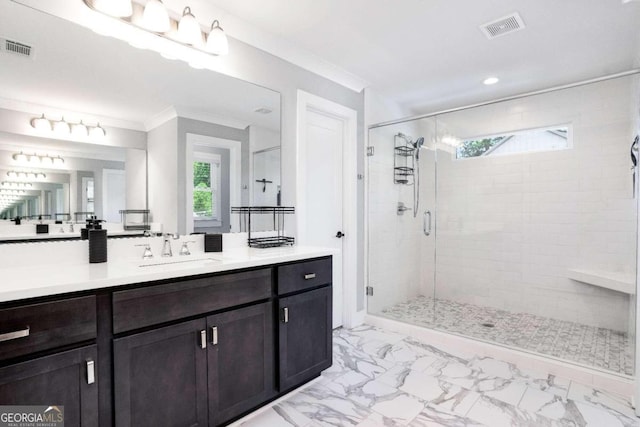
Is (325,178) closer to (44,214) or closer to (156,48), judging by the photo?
(156,48)

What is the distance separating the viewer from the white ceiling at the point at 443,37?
7.04ft

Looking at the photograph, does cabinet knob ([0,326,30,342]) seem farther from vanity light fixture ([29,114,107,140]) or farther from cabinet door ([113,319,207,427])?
vanity light fixture ([29,114,107,140])

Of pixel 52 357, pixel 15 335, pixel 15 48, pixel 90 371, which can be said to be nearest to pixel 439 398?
pixel 90 371

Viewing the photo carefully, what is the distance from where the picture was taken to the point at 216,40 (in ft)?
6.66

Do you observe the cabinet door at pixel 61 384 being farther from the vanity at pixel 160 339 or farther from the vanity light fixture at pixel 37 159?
the vanity light fixture at pixel 37 159

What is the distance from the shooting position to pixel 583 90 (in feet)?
10.0

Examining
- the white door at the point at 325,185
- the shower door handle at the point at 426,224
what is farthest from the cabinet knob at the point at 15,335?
the shower door handle at the point at 426,224

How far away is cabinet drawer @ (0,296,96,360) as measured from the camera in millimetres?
1062

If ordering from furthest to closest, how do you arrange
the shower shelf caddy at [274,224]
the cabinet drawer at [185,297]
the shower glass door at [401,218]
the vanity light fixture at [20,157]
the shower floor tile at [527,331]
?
the shower glass door at [401,218]
the shower floor tile at [527,331]
the shower shelf caddy at [274,224]
the vanity light fixture at [20,157]
the cabinet drawer at [185,297]

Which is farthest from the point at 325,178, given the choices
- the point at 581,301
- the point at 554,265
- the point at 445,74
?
the point at 581,301

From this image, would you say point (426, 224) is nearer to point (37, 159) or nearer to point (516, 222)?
point (516, 222)

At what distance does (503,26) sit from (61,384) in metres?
3.14

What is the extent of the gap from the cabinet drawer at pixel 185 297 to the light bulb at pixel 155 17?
53.9 inches

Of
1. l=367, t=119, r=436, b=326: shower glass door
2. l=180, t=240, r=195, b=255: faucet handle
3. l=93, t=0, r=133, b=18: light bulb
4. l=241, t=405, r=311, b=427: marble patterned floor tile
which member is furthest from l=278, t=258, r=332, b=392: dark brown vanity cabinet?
l=93, t=0, r=133, b=18: light bulb
